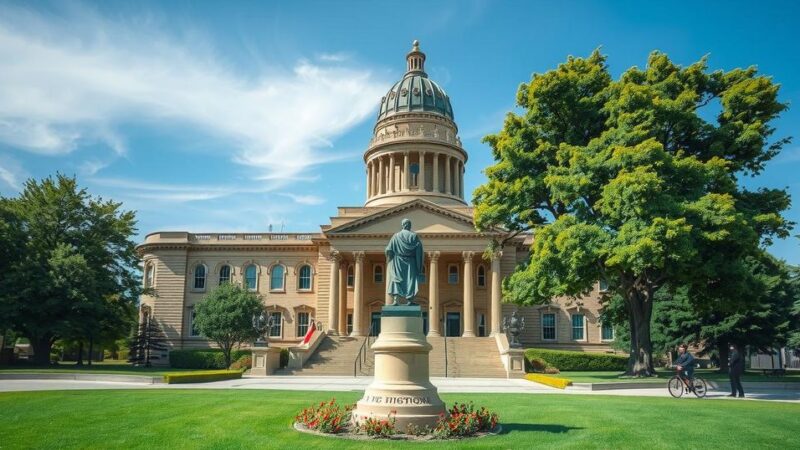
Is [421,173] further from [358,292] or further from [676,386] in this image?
[676,386]

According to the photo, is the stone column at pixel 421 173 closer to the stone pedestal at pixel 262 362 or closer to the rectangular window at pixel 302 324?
the rectangular window at pixel 302 324

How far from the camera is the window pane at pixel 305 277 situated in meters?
51.5

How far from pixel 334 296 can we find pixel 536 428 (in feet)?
111

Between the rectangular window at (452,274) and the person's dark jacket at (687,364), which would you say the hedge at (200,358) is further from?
the person's dark jacket at (687,364)

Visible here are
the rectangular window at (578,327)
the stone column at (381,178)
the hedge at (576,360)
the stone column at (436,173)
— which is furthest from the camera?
the stone column at (381,178)

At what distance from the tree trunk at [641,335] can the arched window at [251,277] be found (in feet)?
106

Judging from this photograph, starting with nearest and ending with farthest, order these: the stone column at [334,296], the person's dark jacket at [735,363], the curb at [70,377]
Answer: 1. the person's dark jacket at [735,363]
2. the curb at [70,377]
3. the stone column at [334,296]

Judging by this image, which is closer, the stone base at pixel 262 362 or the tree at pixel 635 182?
the tree at pixel 635 182

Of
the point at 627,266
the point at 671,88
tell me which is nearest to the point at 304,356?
the point at 627,266

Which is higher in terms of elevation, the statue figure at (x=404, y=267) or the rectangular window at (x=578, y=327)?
the statue figure at (x=404, y=267)

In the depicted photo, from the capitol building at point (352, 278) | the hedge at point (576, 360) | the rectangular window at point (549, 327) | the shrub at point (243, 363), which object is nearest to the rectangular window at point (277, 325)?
the capitol building at point (352, 278)

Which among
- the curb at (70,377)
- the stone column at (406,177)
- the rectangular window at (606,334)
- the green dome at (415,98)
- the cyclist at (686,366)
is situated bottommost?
the curb at (70,377)

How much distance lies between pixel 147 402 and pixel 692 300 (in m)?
23.1

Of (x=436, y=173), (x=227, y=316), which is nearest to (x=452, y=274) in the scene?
(x=436, y=173)
